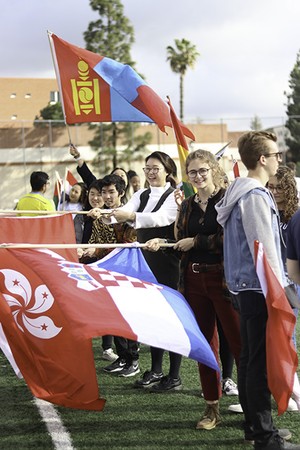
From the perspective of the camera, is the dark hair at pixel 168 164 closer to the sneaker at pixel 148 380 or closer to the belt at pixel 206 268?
the belt at pixel 206 268

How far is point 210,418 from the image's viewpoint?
17.3 feet

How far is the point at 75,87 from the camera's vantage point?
8.31m

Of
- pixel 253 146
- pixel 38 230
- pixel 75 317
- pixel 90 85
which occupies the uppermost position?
pixel 90 85

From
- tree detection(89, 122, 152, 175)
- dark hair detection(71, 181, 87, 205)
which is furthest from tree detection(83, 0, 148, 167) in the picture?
dark hair detection(71, 181, 87, 205)

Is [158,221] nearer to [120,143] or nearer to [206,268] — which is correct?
[206,268]

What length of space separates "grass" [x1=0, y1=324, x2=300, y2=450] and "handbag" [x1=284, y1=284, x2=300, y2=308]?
3.47 feet

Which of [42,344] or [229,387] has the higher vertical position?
[42,344]

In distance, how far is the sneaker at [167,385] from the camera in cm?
629

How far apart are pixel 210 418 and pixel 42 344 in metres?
1.30

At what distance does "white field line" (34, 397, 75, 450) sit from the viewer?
5004 millimetres

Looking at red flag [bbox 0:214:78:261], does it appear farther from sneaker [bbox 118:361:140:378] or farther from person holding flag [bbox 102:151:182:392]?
sneaker [bbox 118:361:140:378]

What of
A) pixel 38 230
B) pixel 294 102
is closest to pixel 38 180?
pixel 38 230

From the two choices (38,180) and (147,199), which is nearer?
(147,199)

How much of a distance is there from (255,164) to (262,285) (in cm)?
76
